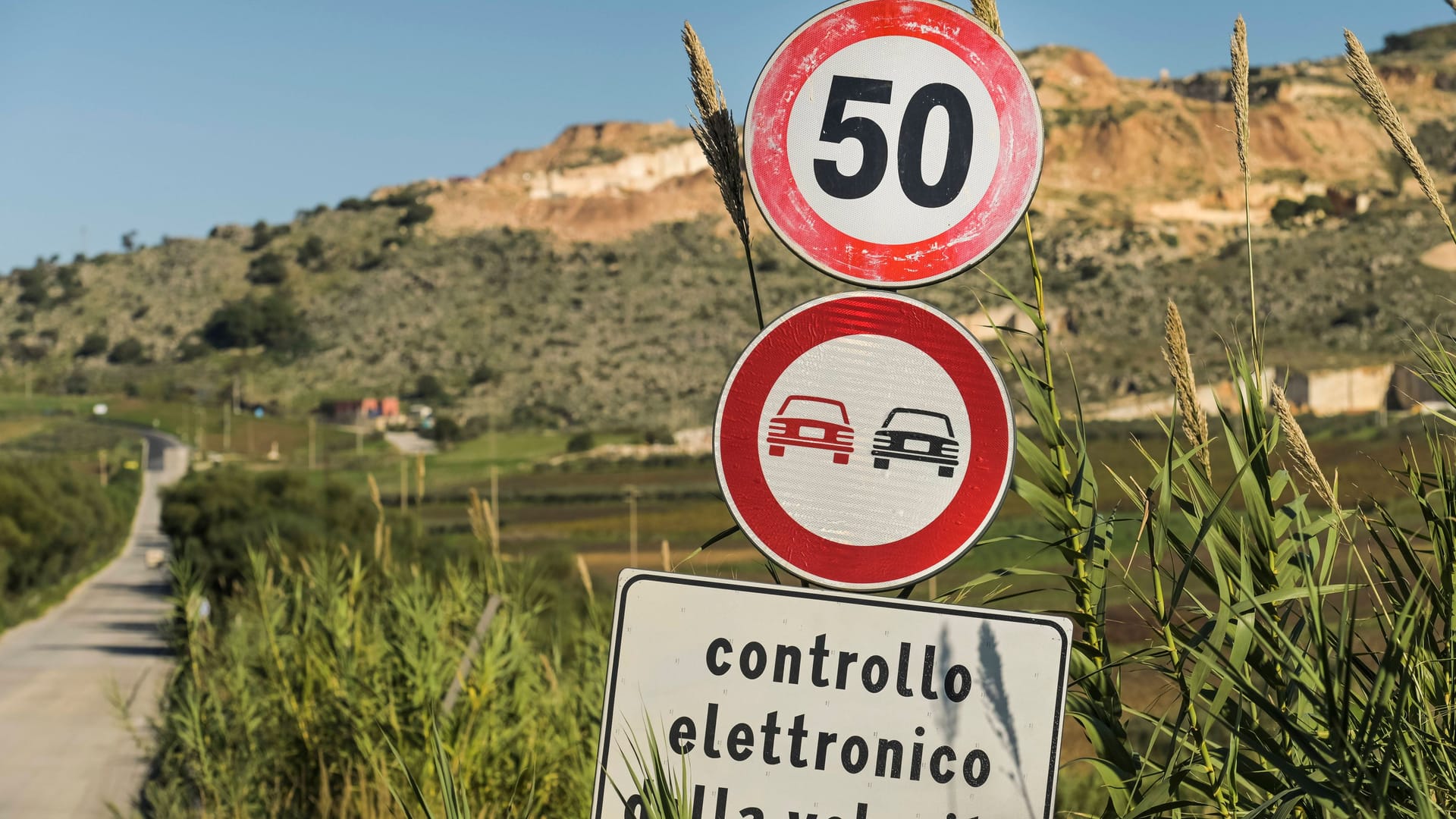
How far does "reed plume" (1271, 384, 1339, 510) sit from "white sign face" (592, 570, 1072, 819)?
46 centimetres

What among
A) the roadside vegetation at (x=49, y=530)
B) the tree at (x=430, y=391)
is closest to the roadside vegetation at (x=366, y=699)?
the roadside vegetation at (x=49, y=530)

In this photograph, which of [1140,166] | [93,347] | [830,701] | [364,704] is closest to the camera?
[830,701]


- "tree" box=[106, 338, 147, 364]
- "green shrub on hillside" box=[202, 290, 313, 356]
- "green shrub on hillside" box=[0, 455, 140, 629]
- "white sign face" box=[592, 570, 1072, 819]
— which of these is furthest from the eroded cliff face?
"white sign face" box=[592, 570, 1072, 819]

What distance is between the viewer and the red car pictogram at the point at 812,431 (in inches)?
97.7

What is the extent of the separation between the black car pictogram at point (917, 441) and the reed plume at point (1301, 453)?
578 mm

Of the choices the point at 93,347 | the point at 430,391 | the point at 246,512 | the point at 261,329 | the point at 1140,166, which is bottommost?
the point at 246,512

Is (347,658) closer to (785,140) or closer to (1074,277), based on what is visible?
(785,140)

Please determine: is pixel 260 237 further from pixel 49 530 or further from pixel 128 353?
pixel 49 530

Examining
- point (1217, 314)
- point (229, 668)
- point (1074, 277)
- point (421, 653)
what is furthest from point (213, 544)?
point (1074, 277)

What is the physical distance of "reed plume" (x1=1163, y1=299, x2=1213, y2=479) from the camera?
6.75ft

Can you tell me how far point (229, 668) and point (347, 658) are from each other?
58.3 inches

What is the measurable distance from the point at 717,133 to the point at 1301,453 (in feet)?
4.23

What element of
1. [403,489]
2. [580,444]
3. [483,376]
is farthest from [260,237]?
[403,489]

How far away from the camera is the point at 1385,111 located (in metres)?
2.21
